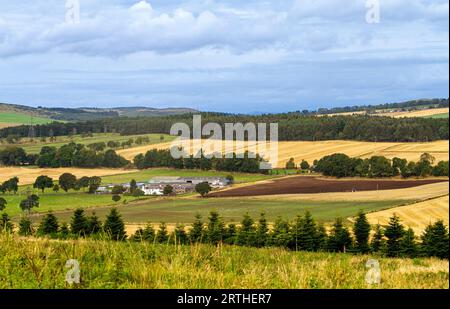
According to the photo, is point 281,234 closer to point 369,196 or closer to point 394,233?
point 394,233

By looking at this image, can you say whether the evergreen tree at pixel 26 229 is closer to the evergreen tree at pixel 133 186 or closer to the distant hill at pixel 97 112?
the evergreen tree at pixel 133 186

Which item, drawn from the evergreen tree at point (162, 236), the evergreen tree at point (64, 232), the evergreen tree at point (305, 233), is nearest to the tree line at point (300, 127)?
the evergreen tree at point (305, 233)

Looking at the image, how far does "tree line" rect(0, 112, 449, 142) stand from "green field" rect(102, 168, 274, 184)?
187 cm

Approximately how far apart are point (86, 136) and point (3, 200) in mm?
6789

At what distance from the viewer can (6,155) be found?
25016mm

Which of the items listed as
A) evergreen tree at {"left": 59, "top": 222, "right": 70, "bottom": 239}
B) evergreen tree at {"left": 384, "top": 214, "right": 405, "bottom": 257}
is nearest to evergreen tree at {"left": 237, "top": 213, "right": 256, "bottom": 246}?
evergreen tree at {"left": 384, "top": 214, "right": 405, "bottom": 257}

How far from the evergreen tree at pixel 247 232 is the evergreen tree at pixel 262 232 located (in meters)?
0.21

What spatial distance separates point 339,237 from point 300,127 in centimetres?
927

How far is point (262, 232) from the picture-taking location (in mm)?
24438

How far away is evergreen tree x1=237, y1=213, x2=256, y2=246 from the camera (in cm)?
Answer: 2313

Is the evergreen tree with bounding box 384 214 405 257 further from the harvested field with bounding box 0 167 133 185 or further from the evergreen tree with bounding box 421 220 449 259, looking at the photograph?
the harvested field with bounding box 0 167 133 185

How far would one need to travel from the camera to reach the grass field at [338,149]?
90.2 ft
